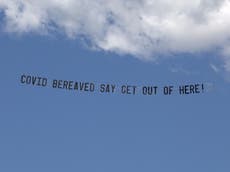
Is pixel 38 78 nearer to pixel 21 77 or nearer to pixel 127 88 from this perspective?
pixel 21 77

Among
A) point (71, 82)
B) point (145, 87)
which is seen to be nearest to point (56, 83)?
point (71, 82)

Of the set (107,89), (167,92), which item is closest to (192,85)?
(167,92)

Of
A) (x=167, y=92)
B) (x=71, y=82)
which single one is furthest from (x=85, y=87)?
(x=167, y=92)

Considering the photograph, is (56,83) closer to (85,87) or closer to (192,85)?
(85,87)

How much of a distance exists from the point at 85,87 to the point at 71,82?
1.48 metres

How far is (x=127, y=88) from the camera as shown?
9706 cm

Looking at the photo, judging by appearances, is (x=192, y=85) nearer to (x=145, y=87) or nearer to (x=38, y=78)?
(x=145, y=87)

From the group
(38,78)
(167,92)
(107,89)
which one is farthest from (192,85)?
(38,78)

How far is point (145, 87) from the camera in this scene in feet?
318

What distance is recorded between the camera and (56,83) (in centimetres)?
9588

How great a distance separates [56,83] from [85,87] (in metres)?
2.91

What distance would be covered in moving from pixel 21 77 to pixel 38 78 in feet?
5.59

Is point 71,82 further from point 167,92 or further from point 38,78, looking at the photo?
point 167,92

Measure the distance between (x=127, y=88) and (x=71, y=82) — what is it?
5568mm
